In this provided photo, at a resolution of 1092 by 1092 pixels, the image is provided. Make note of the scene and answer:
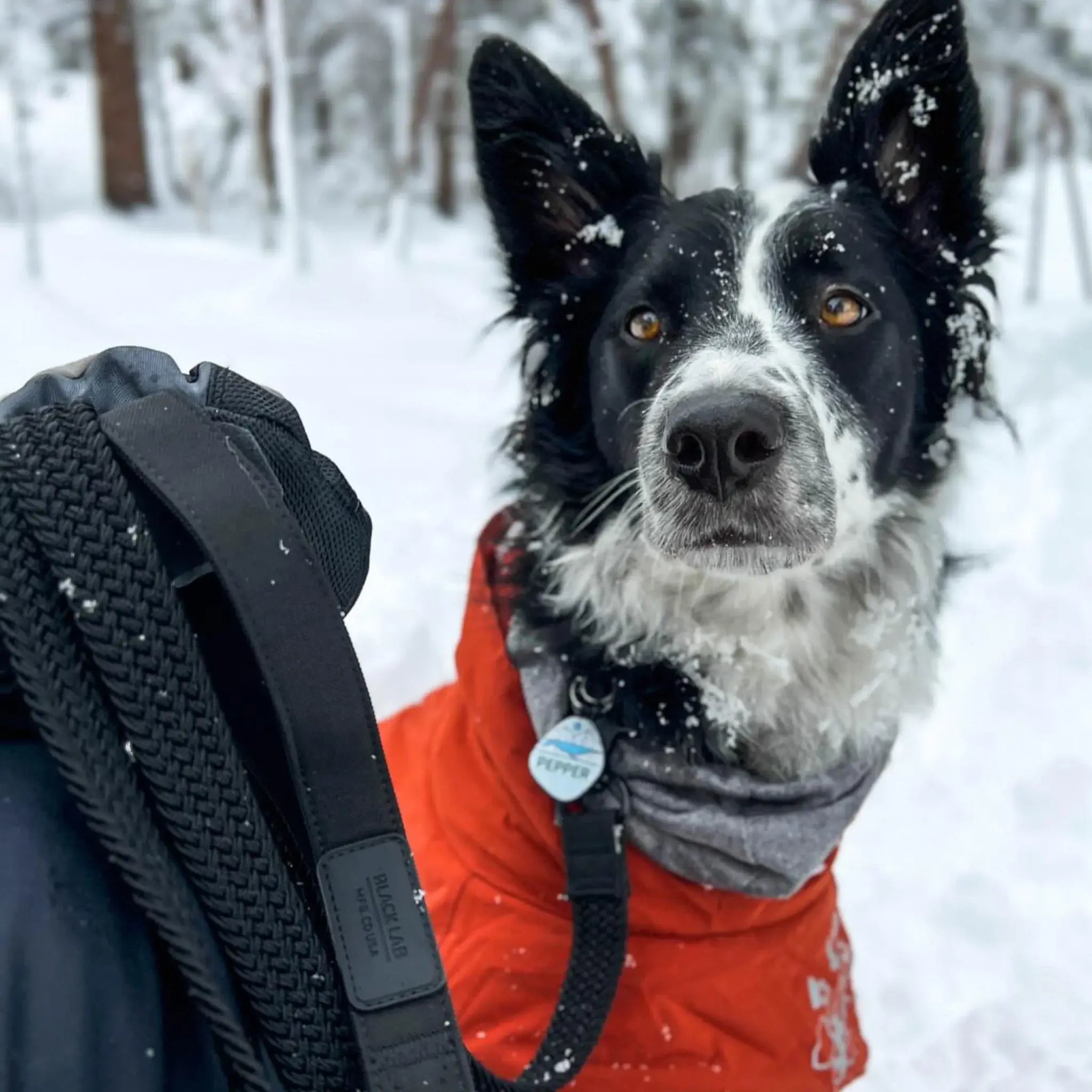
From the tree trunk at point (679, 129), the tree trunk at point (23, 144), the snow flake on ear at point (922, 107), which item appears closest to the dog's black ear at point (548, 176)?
the snow flake on ear at point (922, 107)

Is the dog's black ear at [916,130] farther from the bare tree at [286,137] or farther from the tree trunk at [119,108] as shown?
the tree trunk at [119,108]

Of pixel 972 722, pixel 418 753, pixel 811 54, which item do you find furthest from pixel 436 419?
pixel 811 54

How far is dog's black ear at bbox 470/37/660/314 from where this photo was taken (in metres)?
2.30

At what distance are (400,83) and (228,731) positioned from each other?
822 inches

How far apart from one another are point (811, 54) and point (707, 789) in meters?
31.4

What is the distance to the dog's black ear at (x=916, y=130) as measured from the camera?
87.0 inches

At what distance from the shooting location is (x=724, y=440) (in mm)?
1897

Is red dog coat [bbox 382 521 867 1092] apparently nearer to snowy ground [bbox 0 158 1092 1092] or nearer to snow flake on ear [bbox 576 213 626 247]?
snowy ground [bbox 0 158 1092 1092]

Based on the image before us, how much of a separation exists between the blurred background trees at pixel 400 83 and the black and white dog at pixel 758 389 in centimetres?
496

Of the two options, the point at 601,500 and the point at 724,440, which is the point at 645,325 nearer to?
the point at 601,500

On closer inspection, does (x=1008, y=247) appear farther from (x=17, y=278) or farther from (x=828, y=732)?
(x=17, y=278)

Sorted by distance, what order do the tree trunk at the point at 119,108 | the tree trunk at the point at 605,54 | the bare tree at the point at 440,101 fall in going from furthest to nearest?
the tree trunk at the point at 119,108, the bare tree at the point at 440,101, the tree trunk at the point at 605,54

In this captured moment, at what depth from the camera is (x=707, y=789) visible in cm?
201

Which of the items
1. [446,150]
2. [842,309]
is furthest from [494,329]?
[446,150]
